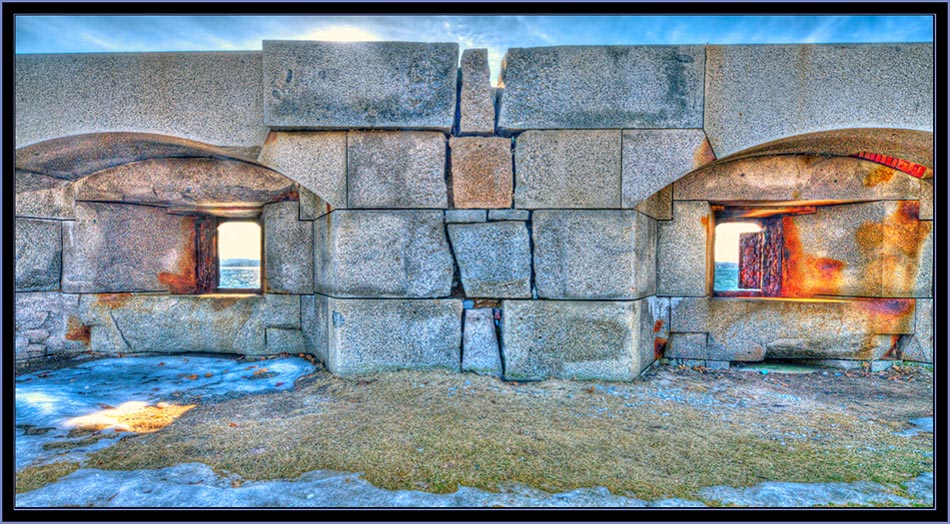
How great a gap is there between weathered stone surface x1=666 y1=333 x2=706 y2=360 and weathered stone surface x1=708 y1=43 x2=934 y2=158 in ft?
6.20

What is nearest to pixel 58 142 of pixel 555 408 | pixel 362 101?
pixel 362 101

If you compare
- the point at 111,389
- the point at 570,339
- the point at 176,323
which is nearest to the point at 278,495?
the point at 570,339

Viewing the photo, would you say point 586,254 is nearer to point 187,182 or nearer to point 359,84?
point 359,84

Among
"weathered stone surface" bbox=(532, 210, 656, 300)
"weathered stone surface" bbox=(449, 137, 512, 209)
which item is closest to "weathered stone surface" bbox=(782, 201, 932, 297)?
"weathered stone surface" bbox=(532, 210, 656, 300)

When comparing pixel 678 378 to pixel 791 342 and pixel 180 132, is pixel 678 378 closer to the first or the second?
pixel 791 342

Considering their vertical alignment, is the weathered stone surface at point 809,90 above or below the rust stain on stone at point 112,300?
above

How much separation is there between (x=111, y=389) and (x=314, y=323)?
5.70 feet

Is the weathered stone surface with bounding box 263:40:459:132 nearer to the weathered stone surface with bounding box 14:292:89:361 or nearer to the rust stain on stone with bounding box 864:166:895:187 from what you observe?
the weathered stone surface with bounding box 14:292:89:361

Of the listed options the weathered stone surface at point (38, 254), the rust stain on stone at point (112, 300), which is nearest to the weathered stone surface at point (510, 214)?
the rust stain on stone at point (112, 300)

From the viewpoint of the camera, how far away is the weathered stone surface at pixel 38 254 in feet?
14.7

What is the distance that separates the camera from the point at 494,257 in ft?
12.1

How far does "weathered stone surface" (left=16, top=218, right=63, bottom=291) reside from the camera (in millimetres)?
4480

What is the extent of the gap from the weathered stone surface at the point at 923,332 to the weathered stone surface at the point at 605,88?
10.3ft

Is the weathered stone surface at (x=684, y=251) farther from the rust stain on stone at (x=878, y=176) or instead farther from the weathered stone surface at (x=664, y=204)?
the rust stain on stone at (x=878, y=176)
